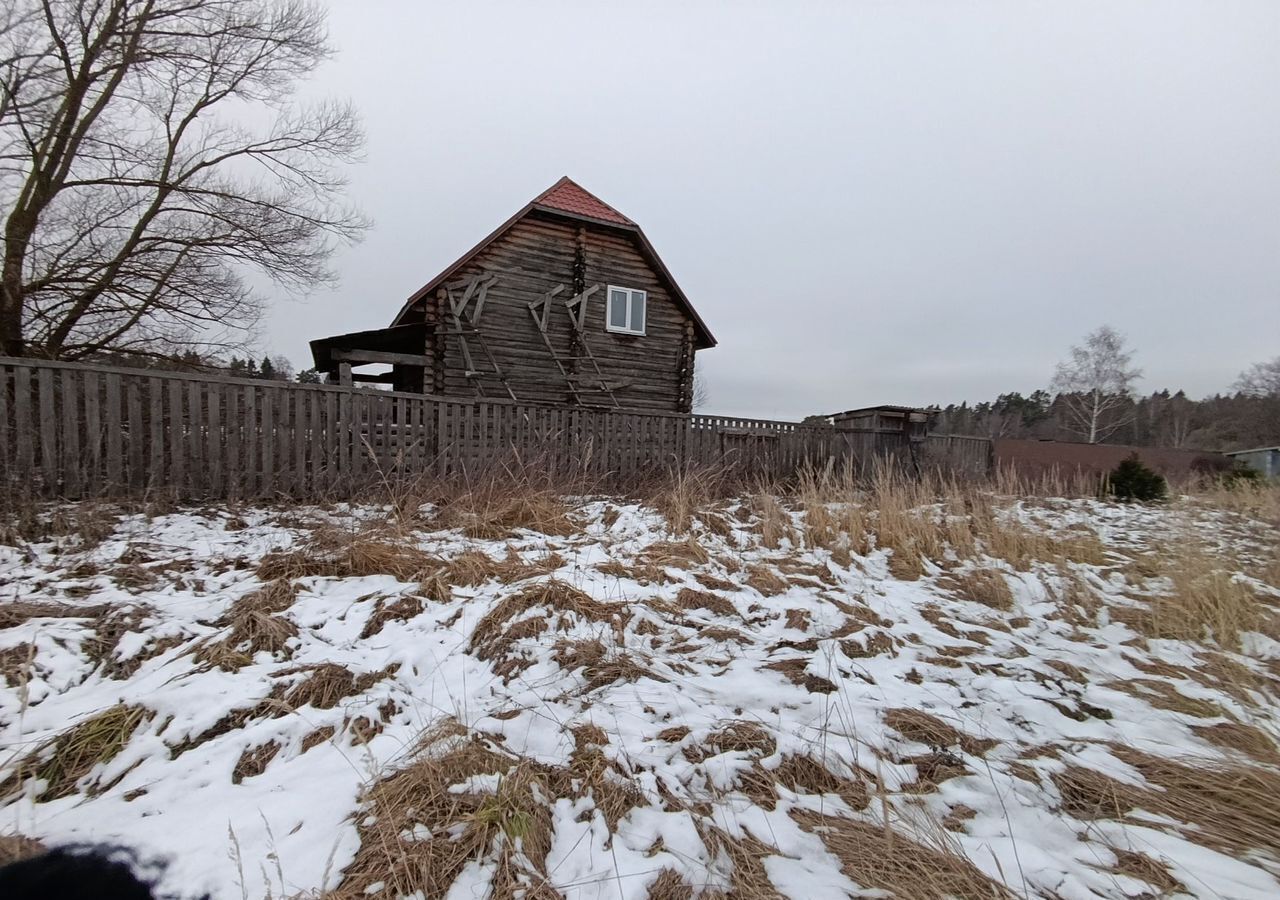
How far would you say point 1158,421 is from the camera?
53.0m

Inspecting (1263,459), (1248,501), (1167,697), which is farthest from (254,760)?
(1263,459)

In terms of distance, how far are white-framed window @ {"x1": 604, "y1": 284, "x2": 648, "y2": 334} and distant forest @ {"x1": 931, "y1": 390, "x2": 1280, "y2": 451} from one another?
3524 centimetres

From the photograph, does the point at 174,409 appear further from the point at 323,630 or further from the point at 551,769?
the point at 551,769

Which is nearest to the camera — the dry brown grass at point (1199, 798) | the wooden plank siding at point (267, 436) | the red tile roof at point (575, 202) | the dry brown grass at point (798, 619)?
the dry brown grass at point (1199, 798)

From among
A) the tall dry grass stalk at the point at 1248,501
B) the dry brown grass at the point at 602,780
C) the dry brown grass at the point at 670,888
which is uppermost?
the tall dry grass stalk at the point at 1248,501

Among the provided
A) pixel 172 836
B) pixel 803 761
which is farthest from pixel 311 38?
pixel 803 761

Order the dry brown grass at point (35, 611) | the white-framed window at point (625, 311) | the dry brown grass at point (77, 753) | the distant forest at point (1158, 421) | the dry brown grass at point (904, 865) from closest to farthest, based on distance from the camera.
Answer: the dry brown grass at point (904, 865)
the dry brown grass at point (77, 753)
the dry brown grass at point (35, 611)
the white-framed window at point (625, 311)
the distant forest at point (1158, 421)

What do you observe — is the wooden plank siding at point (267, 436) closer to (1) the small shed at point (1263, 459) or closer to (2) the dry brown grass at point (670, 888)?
(2) the dry brown grass at point (670, 888)

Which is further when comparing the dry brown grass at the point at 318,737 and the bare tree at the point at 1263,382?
the bare tree at the point at 1263,382

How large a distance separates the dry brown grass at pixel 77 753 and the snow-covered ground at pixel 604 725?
12 millimetres

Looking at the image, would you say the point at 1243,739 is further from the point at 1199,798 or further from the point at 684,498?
the point at 684,498

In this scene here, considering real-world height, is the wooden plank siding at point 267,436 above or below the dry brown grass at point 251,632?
above

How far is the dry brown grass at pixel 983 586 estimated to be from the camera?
4.22m

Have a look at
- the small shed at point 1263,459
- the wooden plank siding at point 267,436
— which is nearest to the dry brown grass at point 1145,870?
the wooden plank siding at point 267,436
